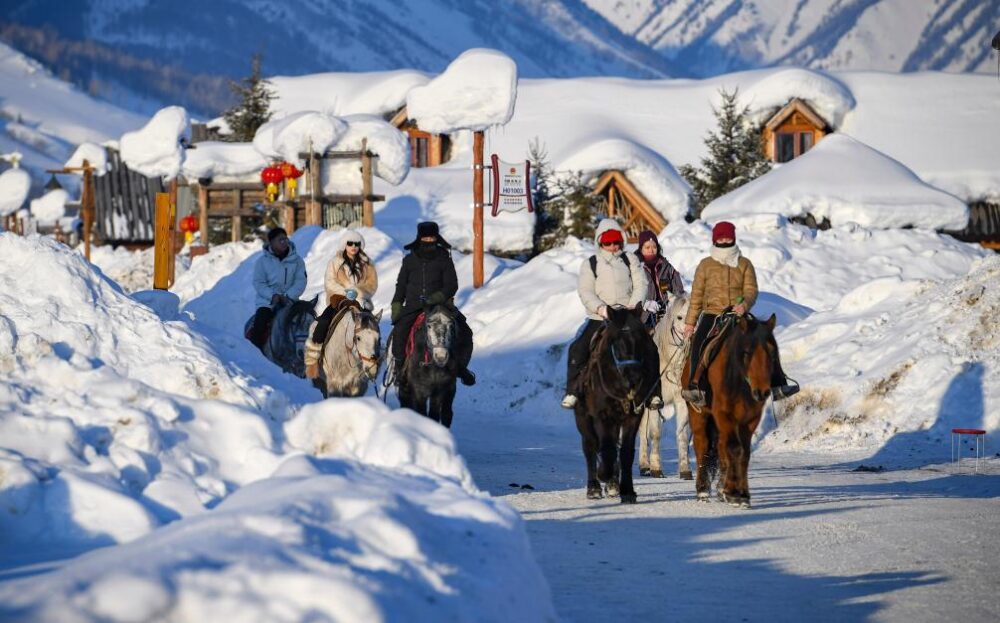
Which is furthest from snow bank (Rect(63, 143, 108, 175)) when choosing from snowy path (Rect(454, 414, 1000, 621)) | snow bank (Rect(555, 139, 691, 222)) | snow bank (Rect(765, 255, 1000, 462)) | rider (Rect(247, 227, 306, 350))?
snowy path (Rect(454, 414, 1000, 621))

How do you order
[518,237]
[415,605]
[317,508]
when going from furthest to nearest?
[518,237]
[317,508]
[415,605]

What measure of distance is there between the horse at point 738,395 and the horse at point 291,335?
697 cm

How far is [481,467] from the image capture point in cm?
1603

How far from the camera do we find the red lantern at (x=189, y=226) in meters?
53.5

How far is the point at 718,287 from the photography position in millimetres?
13375

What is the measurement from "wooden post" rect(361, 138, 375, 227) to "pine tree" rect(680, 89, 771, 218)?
13122 millimetres

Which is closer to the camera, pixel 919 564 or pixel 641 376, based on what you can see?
pixel 919 564

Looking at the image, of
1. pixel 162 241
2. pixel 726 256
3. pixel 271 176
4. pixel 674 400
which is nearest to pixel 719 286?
pixel 726 256

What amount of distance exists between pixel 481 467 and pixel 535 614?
9606 millimetres

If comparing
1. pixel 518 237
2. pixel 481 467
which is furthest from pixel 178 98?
pixel 481 467

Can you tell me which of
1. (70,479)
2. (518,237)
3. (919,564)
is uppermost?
(518,237)

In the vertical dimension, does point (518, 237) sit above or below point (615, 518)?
above

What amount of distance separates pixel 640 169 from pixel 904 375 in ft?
94.6

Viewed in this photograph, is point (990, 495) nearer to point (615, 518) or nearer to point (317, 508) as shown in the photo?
point (615, 518)
